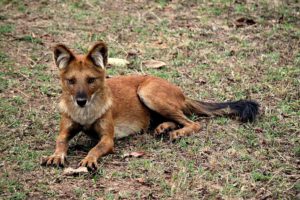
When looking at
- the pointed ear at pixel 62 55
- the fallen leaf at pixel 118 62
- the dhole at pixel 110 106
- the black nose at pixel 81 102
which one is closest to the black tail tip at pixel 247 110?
the dhole at pixel 110 106

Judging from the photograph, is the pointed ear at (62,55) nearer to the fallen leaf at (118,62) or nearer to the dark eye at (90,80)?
the dark eye at (90,80)

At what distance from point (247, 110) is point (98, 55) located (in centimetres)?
197

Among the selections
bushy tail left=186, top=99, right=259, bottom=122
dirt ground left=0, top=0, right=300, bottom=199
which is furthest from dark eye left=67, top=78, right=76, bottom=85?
bushy tail left=186, top=99, right=259, bottom=122

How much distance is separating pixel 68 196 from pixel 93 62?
5.61 ft

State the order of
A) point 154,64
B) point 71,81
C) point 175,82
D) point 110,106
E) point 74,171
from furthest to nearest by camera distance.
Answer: point 154,64
point 175,82
point 110,106
point 71,81
point 74,171

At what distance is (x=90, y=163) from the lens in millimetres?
6008

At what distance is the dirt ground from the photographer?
577 centimetres

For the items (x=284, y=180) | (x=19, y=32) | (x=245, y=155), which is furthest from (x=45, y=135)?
(x=19, y=32)

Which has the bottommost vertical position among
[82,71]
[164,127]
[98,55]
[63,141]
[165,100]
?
[164,127]

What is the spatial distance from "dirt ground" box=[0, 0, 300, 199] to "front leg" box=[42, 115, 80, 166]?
0.38ft

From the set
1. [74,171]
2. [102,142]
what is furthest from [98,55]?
[74,171]

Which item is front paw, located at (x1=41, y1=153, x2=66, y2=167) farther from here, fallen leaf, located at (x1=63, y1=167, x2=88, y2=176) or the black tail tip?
the black tail tip

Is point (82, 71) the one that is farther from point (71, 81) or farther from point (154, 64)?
point (154, 64)

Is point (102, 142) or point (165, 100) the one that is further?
point (165, 100)
